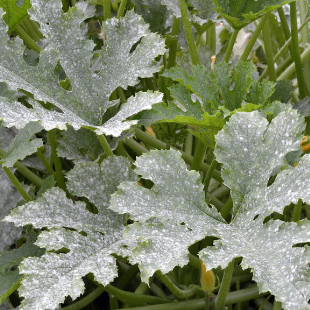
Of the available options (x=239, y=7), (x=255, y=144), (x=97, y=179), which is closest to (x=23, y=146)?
(x=97, y=179)

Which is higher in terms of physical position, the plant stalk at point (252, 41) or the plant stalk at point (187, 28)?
the plant stalk at point (187, 28)

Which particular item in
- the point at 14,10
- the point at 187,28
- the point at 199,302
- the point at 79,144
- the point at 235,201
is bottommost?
the point at 199,302

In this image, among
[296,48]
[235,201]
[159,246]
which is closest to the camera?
[159,246]

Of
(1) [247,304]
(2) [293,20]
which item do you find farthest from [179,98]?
(1) [247,304]

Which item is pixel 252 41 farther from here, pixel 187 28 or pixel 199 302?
pixel 199 302

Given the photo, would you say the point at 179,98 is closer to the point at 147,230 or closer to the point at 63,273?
the point at 147,230

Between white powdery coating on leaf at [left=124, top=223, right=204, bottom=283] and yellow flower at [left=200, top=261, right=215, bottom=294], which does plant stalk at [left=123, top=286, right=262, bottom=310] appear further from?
white powdery coating on leaf at [left=124, top=223, right=204, bottom=283]

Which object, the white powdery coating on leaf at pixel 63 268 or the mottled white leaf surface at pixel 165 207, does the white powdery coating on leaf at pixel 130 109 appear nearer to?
the mottled white leaf surface at pixel 165 207

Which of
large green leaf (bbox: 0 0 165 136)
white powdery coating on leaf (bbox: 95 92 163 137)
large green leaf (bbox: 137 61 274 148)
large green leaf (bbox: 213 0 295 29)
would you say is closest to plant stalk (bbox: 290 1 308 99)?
large green leaf (bbox: 213 0 295 29)

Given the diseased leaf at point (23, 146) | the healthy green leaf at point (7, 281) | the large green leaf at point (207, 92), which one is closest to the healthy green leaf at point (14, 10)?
the diseased leaf at point (23, 146)
